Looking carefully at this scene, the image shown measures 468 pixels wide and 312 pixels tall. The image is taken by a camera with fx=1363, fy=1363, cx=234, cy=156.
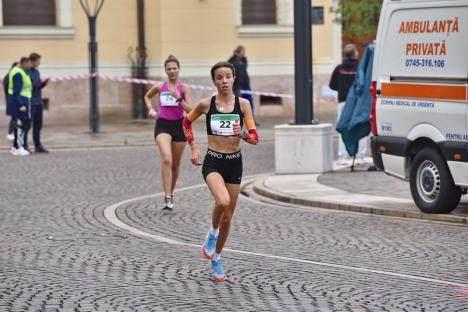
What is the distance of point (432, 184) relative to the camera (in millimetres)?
14750

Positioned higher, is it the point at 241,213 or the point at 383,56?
the point at 383,56

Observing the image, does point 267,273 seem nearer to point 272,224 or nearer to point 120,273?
point 120,273

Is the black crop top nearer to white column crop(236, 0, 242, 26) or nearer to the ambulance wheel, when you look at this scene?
the ambulance wheel

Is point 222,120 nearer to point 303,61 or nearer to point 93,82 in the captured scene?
point 303,61

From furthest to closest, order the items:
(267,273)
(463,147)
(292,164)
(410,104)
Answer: (292,164), (410,104), (463,147), (267,273)

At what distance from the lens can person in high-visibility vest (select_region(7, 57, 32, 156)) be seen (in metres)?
24.5

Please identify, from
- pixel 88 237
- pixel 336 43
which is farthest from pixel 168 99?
pixel 336 43

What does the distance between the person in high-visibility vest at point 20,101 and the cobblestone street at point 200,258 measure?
6035 mm

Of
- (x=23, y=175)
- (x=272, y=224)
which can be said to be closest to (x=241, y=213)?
(x=272, y=224)

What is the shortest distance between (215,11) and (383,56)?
56.6 feet

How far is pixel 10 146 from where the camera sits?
26.1m

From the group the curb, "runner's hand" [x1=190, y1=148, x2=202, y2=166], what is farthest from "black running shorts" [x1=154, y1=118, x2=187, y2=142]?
"runner's hand" [x1=190, y1=148, x2=202, y2=166]

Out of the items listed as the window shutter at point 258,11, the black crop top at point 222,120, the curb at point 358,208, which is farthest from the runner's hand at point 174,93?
the window shutter at point 258,11

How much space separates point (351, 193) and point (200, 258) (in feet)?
18.3
